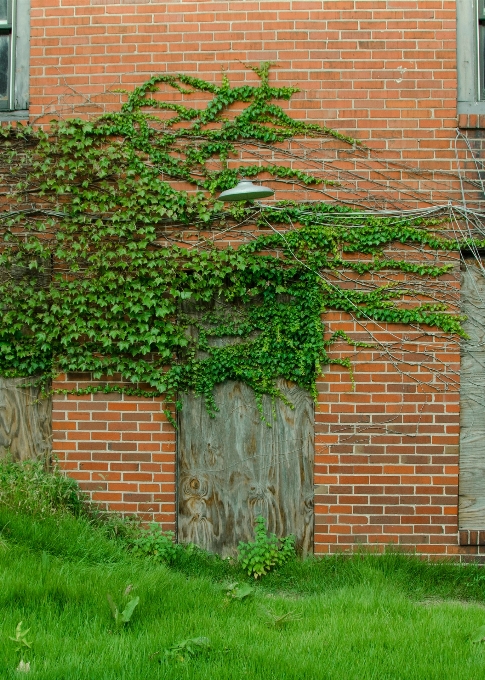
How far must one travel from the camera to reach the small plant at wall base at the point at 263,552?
527 centimetres

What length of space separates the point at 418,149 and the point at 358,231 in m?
0.90

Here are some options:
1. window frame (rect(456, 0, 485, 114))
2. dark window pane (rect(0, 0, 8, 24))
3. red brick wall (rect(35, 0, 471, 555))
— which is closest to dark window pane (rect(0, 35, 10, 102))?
dark window pane (rect(0, 0, 8, 24))

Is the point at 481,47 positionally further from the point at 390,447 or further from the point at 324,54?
the point at 390,447

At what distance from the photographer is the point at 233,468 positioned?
219 inches

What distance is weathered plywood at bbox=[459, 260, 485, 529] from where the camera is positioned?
5.46 m

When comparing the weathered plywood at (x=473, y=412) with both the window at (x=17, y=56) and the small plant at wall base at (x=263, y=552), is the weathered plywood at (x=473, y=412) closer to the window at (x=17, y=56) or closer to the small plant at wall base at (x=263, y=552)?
the small plant at wall base at (x=263, y=552)

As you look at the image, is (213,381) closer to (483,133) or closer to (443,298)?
(443,298)

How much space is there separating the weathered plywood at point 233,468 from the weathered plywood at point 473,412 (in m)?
1.42

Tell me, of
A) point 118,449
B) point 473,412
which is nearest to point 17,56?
point 118,449

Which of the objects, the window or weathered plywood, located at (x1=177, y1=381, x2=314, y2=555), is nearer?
weathered plywood, located at (x1=177, y1=381, x2=314, y2=555)

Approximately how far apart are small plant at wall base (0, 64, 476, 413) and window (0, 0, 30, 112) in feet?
1.37

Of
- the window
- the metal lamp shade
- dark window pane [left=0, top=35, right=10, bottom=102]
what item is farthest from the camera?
dark window pane [left=0, top=35, right=10, bottom=102]

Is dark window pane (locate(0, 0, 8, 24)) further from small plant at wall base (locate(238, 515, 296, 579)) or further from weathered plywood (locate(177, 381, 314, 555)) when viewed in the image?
small plant at wall base (locate(238, 515, 296, 579))

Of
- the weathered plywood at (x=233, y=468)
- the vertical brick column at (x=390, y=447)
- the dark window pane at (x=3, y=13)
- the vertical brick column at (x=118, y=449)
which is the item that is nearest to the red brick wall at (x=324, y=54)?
the dark window pane at (x=3, y=13)
